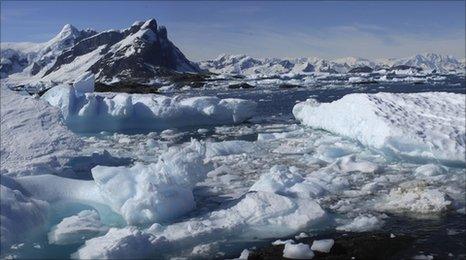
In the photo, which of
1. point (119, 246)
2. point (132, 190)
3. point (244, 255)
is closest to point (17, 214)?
point (119, 246)

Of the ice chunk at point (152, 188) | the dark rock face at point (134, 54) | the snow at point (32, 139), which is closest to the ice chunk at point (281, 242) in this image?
the ice chunk at point (152, 188)

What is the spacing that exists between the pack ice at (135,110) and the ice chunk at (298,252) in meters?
19.4

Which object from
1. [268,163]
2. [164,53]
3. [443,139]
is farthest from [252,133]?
[164,53]

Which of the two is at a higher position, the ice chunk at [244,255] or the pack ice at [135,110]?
the pack ice at [135,110]

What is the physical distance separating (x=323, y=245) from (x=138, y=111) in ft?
66.2

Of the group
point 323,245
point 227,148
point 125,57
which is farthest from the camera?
point 125,57

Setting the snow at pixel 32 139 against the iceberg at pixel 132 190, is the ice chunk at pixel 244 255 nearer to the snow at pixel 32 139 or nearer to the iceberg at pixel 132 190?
the iceberg at pixel 132 190

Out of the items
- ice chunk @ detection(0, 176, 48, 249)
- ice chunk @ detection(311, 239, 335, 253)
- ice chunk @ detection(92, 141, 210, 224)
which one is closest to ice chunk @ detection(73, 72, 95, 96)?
ice chunk @ detection(92, 141, 210, 224)

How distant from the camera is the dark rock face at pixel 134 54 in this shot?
13446cm

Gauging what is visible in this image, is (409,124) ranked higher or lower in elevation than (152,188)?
higher

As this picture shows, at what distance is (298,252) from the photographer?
8109 mm

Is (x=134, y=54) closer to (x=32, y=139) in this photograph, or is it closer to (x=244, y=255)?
(x=32, y=139)

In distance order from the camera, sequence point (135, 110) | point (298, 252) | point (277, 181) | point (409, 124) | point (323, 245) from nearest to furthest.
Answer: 1. point (298, 252)
2. point (323, 245)
3. point (277, 181)
4. point (409, 124)
5. point (135, 110)

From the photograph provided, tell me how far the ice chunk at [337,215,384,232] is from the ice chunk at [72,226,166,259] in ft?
11.4
